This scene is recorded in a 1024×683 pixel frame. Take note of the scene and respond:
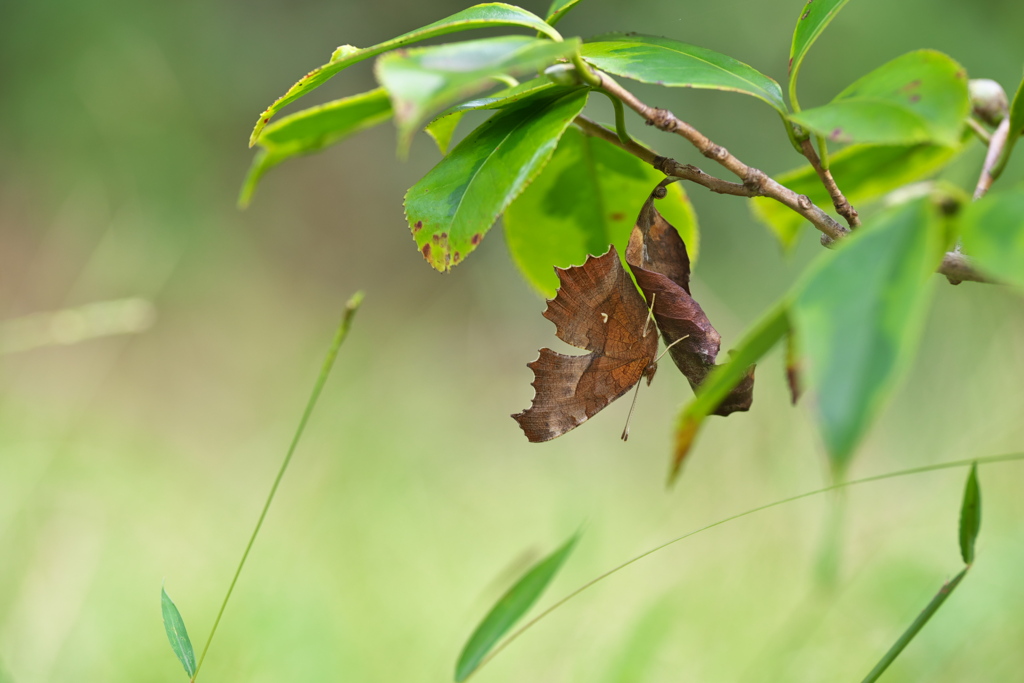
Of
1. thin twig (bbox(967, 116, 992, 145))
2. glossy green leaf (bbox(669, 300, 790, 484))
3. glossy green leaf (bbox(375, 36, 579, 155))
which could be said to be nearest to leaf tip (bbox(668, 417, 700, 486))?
glossy green leaf (bbox(669, 300, 790, 484))

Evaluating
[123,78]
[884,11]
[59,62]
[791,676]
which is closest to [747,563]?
[791,676]

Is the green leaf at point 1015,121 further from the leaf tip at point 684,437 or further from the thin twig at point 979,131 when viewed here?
the leaf tip at point 684,437

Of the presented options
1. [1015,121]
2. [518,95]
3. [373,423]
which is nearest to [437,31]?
[518,95]

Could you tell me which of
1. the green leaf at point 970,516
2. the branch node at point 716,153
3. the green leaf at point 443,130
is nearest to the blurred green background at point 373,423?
the green leaf at point 970,516

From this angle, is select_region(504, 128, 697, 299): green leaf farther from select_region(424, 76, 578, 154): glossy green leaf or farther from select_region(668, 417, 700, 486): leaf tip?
select_region(668, 417, 700, 486): leaf tip

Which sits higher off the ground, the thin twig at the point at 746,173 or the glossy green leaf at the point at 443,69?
the glossy green leaf at the point at 443,69

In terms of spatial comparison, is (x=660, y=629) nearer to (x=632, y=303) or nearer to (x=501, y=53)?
(x=632, y=303)
